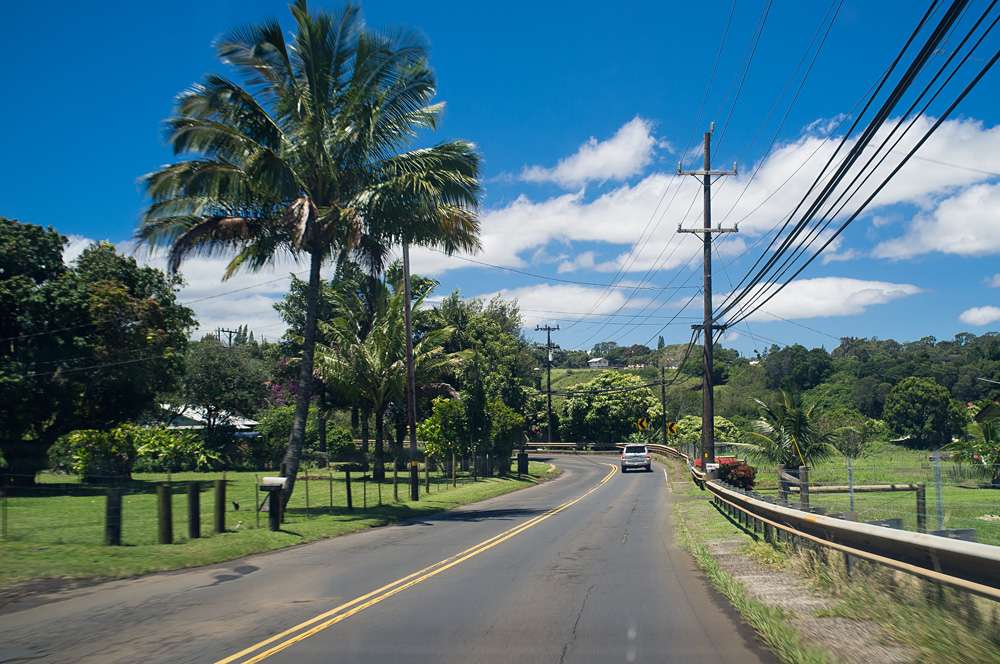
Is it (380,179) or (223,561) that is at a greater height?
(380,179)

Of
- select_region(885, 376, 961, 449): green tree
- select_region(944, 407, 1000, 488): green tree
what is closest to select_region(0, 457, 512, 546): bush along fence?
select_region(944, 407, 1000, 488): green tree

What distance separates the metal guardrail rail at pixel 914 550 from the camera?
536cm

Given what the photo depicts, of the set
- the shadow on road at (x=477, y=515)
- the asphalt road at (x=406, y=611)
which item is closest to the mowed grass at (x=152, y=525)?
the shadow on road at (x=477, y=515)

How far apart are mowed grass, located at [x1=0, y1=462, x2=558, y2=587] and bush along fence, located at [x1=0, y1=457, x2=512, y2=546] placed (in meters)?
0.03

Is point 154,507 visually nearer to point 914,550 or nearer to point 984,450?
point 914,550

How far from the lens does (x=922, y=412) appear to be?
6297cm

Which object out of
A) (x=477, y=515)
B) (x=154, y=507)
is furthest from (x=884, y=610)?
(x=154, y=507)

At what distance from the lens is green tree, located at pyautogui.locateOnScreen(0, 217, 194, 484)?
24188mm

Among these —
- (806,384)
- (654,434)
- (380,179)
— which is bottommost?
(654,434)

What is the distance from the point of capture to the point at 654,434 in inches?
2899

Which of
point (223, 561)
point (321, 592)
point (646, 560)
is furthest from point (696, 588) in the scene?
point (223, 561)

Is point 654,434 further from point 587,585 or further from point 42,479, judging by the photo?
point 587,585

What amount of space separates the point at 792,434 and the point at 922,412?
45566 mm

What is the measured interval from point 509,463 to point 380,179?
2578 cm
